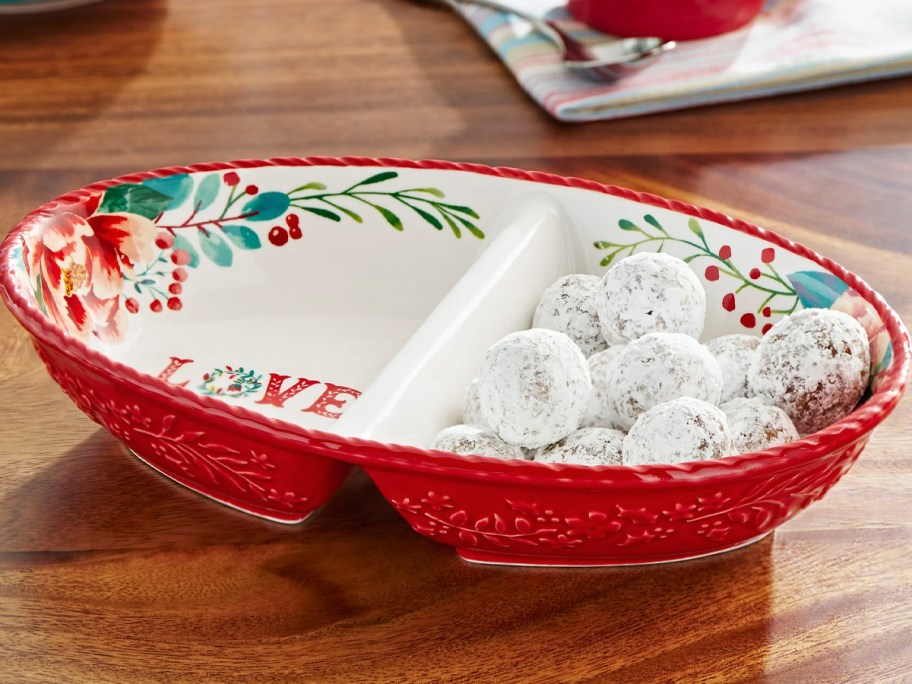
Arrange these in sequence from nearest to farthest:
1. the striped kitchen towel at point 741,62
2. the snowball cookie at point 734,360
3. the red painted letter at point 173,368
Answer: the snowball cookie at point 734,360, the red painted letter at point 173,368, the striped kitchen towel at point 741,62

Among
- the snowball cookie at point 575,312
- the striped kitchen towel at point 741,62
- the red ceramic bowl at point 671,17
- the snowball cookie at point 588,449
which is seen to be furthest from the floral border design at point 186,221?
the red ceramic bowl at point 671,17

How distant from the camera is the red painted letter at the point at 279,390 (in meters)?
0.57

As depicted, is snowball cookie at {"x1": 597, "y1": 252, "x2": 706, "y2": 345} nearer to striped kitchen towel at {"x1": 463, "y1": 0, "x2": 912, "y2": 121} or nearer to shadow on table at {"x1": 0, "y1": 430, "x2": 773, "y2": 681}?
shadow on table at {"x1": 0, "y1": 430, "x2": 773, "y2": 681}

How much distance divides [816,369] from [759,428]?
4 cm

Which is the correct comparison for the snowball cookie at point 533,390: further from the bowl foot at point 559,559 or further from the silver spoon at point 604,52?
the silver spoon at point 604,52

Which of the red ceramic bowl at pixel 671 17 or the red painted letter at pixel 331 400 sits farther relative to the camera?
the red ceramic bowl at pixel 671 17

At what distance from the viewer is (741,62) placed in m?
0.96

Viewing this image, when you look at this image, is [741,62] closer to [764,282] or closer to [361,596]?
[764,282]

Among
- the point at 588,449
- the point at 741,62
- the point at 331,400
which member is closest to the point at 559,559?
the point at 588,449

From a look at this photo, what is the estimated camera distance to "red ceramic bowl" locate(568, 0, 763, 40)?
0.97 metres

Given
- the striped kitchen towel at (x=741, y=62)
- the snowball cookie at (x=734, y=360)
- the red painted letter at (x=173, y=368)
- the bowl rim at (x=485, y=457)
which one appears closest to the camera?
the bowl rim at (x=485, y=457)

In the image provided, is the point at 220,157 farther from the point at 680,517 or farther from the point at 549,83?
the point at 680,517

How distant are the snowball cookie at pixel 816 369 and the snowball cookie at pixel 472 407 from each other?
13 centimetres

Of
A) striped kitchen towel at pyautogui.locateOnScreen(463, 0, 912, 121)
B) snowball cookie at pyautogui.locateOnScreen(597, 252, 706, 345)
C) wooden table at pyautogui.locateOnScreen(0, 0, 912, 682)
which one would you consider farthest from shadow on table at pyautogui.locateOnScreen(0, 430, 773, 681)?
striped kitchen towel at pyautogui.locateOnScreen(463, 0, 912, 121)
